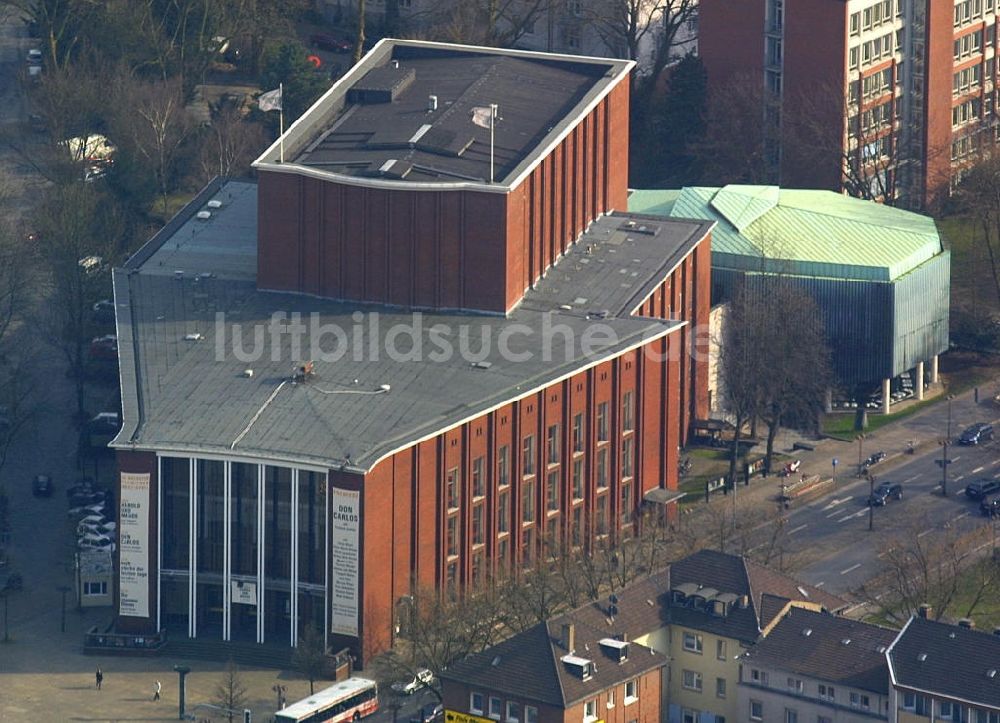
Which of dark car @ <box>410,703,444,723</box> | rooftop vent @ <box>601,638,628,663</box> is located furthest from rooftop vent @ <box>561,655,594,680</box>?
dark car @ <box>410,703,444,723</box>

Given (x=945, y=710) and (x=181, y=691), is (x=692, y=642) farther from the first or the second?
(x=181, y=691)

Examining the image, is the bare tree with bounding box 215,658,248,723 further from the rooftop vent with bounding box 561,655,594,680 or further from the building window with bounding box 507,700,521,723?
the rooftop vent with bounding box 561,655,594,680

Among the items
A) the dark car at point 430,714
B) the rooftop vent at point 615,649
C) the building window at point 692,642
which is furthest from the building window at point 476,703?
the building window at point 692,642

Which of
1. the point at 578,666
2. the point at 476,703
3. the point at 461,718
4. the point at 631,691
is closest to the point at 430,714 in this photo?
the point at 461,718

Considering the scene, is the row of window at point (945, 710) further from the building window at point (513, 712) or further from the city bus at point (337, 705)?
the city bus at point (337, 705)

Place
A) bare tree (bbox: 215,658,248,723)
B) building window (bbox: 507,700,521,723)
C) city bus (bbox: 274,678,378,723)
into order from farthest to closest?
bare tree (bbox: 215,658,248,723), city bus (bbox: 274,678,378,723), building window (bbox: 507,700,521,723)

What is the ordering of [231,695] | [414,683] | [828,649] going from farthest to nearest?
[231,695] → [414,683] → [828,649]
